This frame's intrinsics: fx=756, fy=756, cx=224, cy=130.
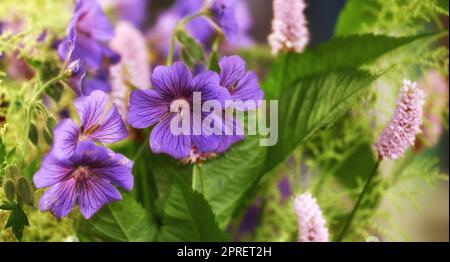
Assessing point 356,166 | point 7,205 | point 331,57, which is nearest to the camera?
point 7,205

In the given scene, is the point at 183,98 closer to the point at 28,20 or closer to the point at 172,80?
the point at 172,80

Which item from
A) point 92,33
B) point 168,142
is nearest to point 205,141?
point 168,142

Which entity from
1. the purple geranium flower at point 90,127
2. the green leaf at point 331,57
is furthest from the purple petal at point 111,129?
the green leaf at point 331,57

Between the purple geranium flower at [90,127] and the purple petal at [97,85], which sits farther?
the purple petal at [97,85]

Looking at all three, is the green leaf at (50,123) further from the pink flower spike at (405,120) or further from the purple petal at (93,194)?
the pink flower spike at (405,120)

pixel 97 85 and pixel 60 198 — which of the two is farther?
pixel 97 85

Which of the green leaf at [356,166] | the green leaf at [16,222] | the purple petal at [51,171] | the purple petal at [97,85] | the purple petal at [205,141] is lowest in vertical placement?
the green leaf at [356,166]
